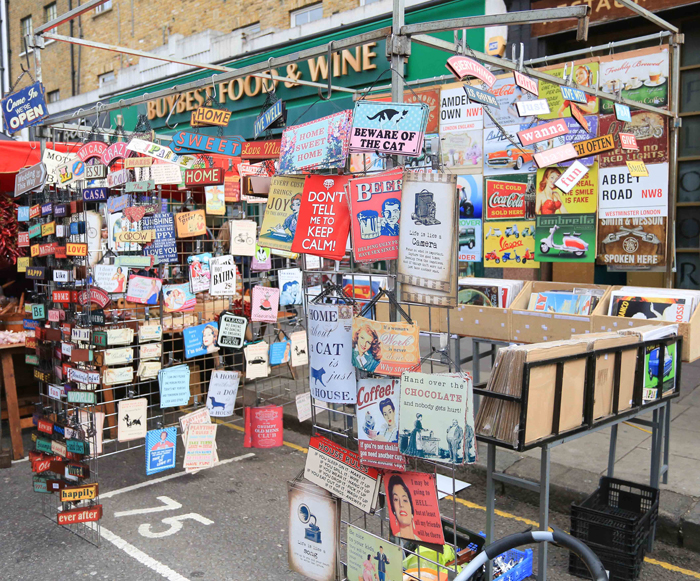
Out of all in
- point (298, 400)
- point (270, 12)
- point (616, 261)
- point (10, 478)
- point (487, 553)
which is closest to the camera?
point (487, 553)

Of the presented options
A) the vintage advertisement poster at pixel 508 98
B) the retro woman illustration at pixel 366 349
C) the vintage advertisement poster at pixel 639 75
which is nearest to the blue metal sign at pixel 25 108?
the retro woman illustration at pixel 366 349

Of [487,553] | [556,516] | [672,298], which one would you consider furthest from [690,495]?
[487,553]

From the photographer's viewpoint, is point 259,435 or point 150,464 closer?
point 150,464

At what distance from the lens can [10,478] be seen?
5.53 meters

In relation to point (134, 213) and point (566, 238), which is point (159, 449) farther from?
point (566, 238)

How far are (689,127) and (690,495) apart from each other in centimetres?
598

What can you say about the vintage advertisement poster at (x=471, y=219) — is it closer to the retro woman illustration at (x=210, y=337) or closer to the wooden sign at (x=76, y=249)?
the retro woman illustration at (x=210, y=337)

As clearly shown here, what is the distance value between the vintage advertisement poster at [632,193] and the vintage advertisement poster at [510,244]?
0.94 metres

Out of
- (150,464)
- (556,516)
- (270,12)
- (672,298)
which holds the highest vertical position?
(270,12)

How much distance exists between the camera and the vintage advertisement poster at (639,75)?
684cm

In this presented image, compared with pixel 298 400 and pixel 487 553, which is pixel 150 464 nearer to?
pixel 298 400

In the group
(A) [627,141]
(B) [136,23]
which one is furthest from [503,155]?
(B) [136,23]

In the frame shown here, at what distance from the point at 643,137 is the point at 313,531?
6.14 metres

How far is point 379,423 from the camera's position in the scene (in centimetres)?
281
